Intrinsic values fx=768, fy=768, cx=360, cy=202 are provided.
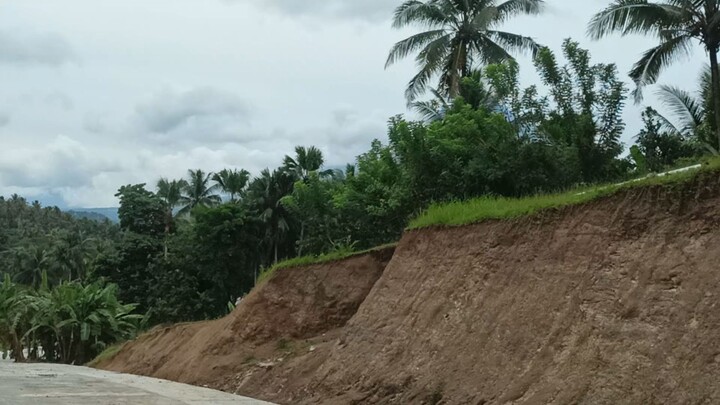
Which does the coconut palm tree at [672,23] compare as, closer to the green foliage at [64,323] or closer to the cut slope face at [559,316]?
the cut slope face at [559,316]

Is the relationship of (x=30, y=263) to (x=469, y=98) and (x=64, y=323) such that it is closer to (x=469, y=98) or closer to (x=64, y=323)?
(x=64, y=323)

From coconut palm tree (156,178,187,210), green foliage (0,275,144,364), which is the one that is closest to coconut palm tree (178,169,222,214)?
coconut palm tree (156,178,187,210)

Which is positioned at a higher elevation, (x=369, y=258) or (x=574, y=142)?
(x=574, y=142)

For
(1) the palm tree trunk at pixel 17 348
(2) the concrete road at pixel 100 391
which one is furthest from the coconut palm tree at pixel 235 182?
(2) the concrete road at pixel 100 391

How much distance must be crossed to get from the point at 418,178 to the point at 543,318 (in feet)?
38.9

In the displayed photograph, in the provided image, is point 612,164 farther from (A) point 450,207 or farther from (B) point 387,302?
(B) point 387,302

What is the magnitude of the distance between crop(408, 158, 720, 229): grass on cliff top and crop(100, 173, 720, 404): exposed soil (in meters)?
0.16

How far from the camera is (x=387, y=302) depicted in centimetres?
Answer: 1531

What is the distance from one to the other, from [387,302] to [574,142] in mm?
8148

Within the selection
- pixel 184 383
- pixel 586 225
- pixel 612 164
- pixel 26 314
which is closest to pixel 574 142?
pixel 612 164

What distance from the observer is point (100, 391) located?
1612 centimetres

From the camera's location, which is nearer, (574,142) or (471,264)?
(471,264)

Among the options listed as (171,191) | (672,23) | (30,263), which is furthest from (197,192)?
(672,23)

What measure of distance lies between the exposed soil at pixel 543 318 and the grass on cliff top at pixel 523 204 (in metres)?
0.16
